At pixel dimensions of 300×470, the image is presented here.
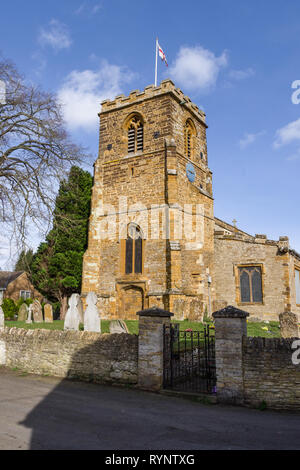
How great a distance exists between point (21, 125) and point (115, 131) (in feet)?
30.0

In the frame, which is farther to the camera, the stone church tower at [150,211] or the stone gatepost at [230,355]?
the stone church tower at [150,211]

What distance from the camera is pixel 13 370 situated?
10.1m

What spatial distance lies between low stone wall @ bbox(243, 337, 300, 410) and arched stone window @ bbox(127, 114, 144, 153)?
656 inches

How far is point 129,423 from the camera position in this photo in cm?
534

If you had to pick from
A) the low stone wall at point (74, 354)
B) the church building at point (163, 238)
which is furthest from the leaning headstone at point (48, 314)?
the low stone wall at point (74, 354)

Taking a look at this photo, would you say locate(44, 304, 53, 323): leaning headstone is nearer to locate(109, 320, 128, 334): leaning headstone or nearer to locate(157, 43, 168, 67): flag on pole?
locate(109, 320, 128, 334): leaning headstone

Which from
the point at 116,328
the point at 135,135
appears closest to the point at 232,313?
the point at 116,328

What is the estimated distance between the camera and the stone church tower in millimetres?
18938

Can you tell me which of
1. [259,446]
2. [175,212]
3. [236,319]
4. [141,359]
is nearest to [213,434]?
[259,446]

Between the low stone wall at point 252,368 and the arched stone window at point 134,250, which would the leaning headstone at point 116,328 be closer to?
the low stone wall at point 252,368

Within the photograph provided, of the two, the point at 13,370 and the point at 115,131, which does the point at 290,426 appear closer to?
the point at 13,370

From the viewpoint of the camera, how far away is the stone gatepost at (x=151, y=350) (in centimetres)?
761

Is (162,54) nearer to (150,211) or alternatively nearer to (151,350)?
(150,211)

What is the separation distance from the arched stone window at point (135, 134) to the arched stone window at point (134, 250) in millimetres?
5127
